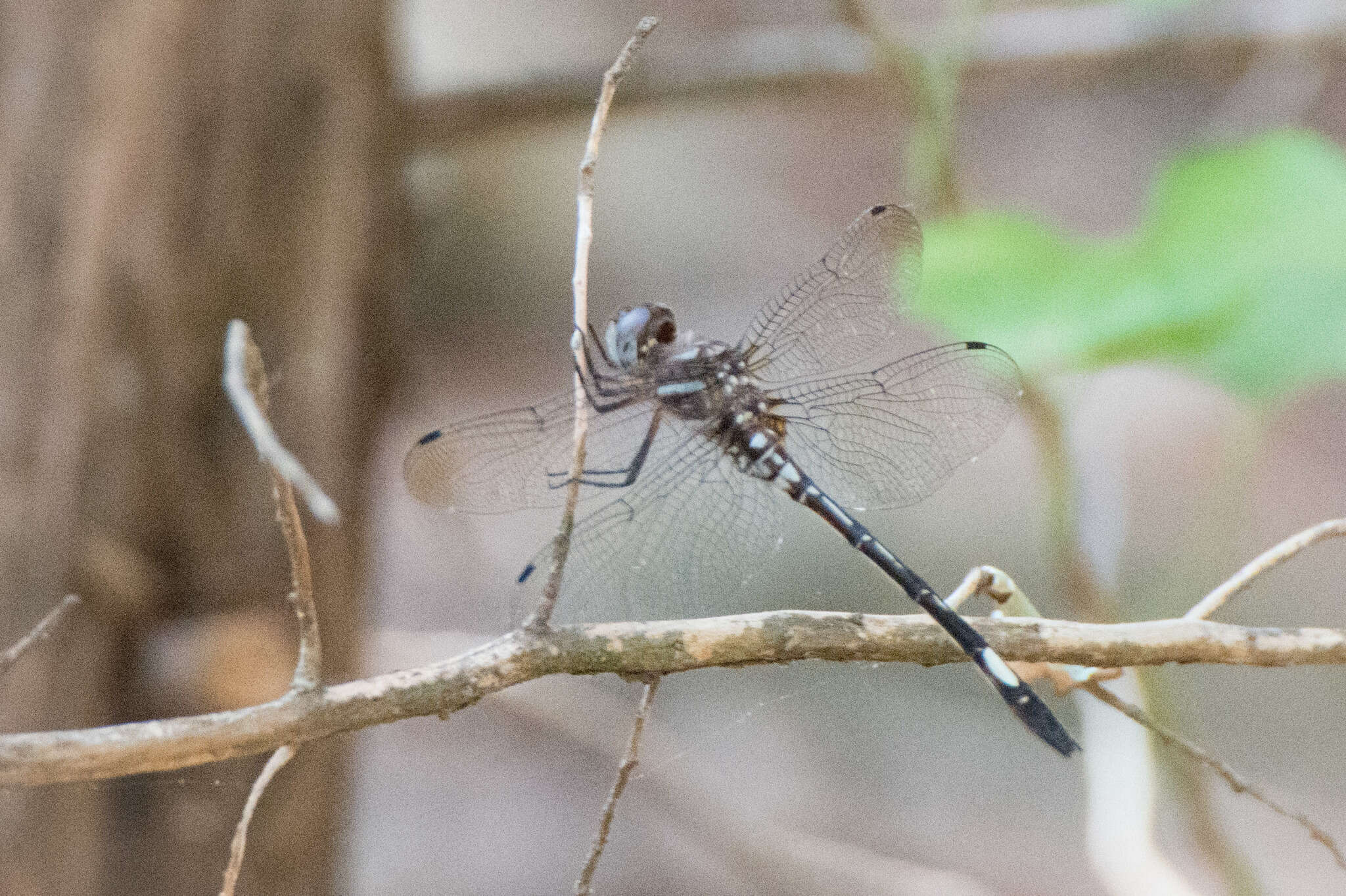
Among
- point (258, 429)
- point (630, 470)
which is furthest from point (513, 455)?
point (258, 429)

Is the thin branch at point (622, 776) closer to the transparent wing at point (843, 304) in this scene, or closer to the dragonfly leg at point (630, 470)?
the dragonfly leg at point (630, 470)

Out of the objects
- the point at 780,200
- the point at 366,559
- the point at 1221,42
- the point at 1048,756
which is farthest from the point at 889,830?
the point at 1221,42

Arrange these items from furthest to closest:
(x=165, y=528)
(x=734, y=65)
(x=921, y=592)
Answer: (x=734, y=65) < (x=165, y=528) < (x=921, y=592)

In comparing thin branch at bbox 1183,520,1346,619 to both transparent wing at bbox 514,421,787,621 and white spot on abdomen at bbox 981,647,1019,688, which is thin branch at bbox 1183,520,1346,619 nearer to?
white spot on abdomen at bbox 981,647,1019,688

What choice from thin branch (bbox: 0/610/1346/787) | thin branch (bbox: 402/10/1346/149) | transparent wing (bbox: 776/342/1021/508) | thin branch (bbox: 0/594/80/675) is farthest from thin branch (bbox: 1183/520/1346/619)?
thin branch (bbox: 402/10/1346/149)

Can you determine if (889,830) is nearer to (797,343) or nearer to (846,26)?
(797,343)

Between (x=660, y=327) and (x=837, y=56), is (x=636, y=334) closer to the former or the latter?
(x=660, y=327)
